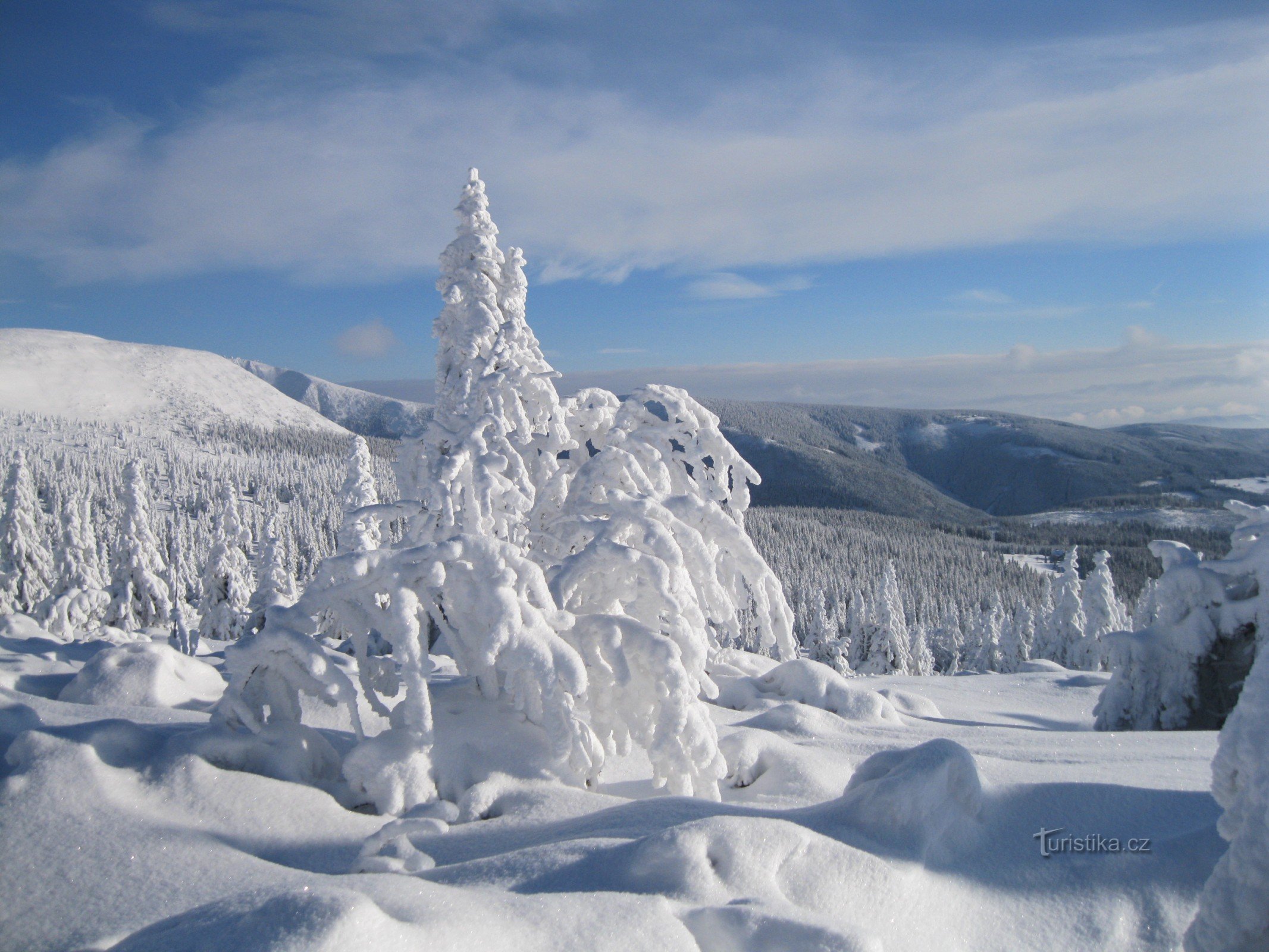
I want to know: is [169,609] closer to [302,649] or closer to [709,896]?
[302,649]

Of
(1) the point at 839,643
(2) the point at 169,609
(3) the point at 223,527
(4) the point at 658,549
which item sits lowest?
(1) the point at 839,643

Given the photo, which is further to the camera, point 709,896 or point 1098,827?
point 1098,827

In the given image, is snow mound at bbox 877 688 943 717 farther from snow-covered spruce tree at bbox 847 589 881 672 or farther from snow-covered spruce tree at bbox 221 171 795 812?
snow-covered spruce tree at bbox 847 589 881 672

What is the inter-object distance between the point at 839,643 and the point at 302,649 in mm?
53072

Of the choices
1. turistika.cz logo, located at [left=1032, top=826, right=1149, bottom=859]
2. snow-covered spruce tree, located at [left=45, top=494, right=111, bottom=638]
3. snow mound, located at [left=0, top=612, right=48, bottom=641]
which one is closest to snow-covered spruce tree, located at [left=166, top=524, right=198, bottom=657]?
snow-covered spruce tree, located at [left=45, top=494, right=111, bottom=638]

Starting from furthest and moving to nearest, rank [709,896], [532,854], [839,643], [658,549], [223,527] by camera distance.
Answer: [839,643], [223,527], [658,549], [532,854], [709,896]

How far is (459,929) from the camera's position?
322cm

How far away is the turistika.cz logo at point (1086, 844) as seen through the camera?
16.6ft

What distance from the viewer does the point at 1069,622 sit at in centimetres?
4731

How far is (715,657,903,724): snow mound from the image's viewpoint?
9.98 metres

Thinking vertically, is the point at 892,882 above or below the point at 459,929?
below

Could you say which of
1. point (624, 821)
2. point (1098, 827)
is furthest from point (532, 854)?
point (1098, 827)

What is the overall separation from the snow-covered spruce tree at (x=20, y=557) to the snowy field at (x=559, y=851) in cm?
4005

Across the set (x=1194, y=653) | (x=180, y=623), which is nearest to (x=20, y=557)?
(x=180, y=623)
